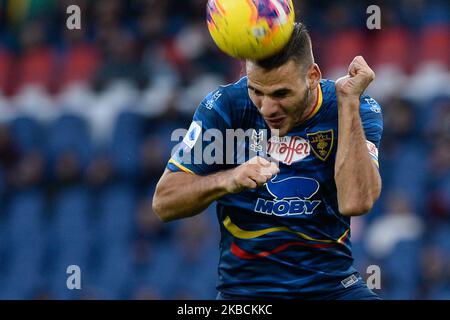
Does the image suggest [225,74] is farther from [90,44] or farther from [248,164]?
[248,164]

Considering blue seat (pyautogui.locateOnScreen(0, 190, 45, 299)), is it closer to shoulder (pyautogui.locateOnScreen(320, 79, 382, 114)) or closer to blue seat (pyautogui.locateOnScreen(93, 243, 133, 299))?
blue seat (pyautogui.locateOnScreen(93, 243, 133, 299))

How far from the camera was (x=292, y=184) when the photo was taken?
250 inches

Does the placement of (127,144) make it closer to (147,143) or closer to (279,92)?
(147,143)

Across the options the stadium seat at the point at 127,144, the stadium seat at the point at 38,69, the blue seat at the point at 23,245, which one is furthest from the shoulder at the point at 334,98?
the stadium seat at the point at 38,69

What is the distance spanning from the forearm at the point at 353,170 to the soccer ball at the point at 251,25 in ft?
1.94

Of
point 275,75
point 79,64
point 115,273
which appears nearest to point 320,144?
point 275,75

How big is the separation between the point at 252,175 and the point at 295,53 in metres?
0.89

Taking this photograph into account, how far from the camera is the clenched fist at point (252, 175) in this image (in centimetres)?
567

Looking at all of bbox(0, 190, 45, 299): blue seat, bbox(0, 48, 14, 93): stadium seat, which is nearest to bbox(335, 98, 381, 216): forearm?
bbox(0, 190, 45, 299): blue seat

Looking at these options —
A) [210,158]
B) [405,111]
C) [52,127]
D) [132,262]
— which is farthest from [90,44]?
[210,158]

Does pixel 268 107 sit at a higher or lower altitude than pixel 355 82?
lower

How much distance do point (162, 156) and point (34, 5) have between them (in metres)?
4.86

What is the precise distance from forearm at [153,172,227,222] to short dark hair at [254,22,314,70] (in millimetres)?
687
